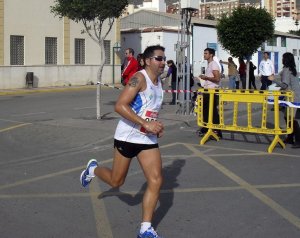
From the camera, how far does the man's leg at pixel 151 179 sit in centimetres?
462

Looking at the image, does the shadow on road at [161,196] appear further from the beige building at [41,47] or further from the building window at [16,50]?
the building window at [16,50]

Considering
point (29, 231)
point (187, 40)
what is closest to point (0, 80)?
point (187, 40)

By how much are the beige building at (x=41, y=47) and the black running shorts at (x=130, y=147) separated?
76.3 ft

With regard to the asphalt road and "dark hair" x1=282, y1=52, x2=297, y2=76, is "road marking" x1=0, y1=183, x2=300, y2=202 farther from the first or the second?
"dark hair" x1=282, y1=52, x2=297, y2=76

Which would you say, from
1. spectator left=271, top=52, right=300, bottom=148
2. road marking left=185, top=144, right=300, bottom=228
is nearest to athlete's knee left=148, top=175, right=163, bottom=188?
road marking left=185, top=144, right=300, bottom=228

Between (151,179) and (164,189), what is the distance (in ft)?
6.23

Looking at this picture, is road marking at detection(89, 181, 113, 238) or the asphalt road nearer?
road marking at detection(89, 181, 113, 238)

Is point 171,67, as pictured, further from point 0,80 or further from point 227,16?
point 0,80

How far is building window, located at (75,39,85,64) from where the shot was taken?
103ft

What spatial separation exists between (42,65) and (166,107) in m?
14.4

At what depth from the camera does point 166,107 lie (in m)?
16.7

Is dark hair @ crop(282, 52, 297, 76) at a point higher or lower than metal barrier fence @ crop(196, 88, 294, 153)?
higher

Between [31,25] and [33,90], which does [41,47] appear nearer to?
[31,25]

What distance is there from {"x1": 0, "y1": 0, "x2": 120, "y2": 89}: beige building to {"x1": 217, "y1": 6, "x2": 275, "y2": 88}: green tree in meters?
11.5
